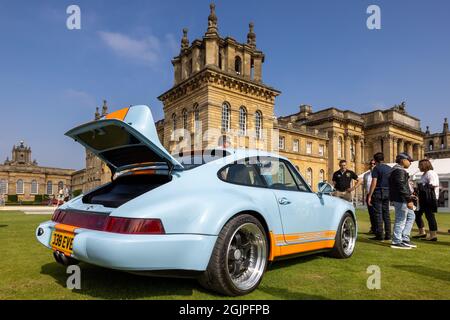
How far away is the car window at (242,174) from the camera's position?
3.59 metres

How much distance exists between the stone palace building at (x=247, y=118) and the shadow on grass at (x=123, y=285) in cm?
1955

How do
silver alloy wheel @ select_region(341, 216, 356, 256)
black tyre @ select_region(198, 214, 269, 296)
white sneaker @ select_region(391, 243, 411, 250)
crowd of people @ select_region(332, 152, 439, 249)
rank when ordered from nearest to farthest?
black tyre @ select_region(198, 214, 269, 296) < silver alloy wheel @ select_region(341, 216, 356, 256) < white sneaker @ select_region(391, 243, 411, 250) < crowd of people @ select_region(332, 152, 439, 249)

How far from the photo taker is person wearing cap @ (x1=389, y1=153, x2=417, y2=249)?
253 inches

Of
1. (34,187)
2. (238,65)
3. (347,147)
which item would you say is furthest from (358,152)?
→ (34,187)

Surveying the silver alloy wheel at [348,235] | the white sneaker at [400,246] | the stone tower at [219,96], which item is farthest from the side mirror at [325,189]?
the stone tower at [219,96]

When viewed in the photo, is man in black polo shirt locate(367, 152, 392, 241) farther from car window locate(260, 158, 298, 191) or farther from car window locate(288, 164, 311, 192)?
car window locate(260, 158, 298, 191)

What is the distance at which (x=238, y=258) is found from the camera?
3.37 meters

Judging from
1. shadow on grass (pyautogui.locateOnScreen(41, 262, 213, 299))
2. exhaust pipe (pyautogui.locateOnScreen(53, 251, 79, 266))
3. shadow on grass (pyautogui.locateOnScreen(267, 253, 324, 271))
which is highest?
exhaust pipe (pyautogui.locateOnScreen(53, 251, 79, 266))

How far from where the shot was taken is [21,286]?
3537mm

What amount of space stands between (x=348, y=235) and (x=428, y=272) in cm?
129

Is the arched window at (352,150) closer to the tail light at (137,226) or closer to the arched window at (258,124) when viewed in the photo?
the arched window at (258,124)

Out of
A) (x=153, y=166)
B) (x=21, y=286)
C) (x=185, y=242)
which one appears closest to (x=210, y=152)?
(x=153, y=166)

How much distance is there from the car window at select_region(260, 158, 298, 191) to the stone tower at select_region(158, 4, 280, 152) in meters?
25.3

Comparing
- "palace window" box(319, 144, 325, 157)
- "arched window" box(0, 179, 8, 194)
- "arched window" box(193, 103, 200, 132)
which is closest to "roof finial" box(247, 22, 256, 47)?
"arched window" box(193, 103, 200, 132)
